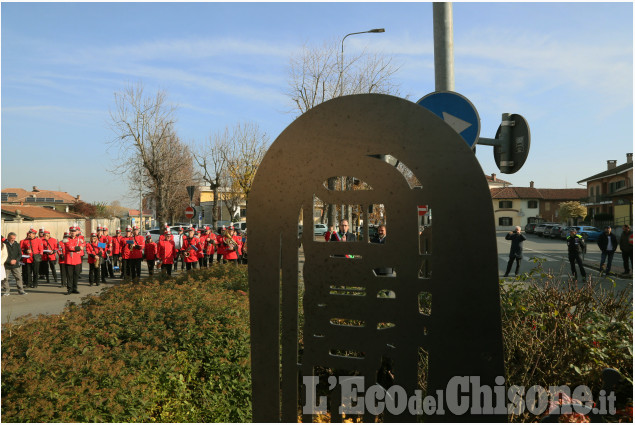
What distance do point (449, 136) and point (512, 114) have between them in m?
3.83

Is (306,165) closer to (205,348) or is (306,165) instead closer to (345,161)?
(345,161)

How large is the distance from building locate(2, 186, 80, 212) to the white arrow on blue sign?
72486 millimetres

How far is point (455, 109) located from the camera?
5.07 meters

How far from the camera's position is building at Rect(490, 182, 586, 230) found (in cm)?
7738

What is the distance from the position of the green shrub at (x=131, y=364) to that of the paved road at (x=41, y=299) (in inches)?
169

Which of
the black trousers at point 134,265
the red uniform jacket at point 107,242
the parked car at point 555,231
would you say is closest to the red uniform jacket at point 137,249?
the black trousers at point 134,265

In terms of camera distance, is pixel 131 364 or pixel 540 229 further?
pixel 540 229

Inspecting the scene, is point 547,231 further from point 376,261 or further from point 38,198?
point 38,198

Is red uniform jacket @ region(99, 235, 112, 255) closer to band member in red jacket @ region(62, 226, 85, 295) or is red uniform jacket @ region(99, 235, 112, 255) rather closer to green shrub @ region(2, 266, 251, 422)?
band member in red jacket @ region(62, 226, 85, 295)

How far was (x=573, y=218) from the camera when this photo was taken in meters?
59.2

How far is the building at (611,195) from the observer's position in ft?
165

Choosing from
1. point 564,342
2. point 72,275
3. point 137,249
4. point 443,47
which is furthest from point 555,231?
point 564,342

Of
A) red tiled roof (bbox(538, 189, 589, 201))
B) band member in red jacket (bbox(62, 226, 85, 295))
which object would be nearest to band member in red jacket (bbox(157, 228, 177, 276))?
band member in red jacket (bbox(62, 226, 85, 295))

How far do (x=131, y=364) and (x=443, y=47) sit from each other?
177 inches
